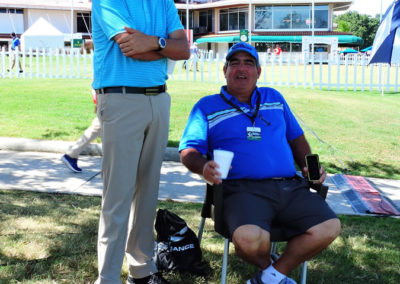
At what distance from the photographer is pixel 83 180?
19.2 ft

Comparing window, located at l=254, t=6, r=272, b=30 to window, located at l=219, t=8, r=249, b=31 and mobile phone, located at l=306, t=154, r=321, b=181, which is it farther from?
mobile phone, located at l=306, t=154, r=321, b=181

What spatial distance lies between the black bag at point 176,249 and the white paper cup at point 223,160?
0.88 meters

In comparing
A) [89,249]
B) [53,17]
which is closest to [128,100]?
[89,249]

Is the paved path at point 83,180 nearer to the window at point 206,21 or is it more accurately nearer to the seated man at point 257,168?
the seated man at point 257,168

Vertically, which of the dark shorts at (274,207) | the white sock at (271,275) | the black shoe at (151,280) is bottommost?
the black shoe at (151,280)

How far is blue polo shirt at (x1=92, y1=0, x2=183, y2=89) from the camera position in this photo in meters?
2.79

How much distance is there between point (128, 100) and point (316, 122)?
22.7 ft

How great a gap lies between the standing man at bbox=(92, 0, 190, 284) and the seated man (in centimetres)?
36

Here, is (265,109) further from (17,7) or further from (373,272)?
(17,7)

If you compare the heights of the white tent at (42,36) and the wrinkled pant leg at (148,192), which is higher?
the white tent at (42,36)

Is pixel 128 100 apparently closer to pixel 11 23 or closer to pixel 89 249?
pixel 89 249

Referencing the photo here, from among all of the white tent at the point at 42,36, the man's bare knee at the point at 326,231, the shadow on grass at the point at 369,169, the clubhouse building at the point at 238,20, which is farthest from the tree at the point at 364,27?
the man's bare knee at the point at 326,231

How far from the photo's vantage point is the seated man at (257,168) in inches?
114

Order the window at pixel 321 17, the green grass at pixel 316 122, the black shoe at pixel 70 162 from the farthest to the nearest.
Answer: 1. the window at pixel 321 17
2. the green grass at pixel 316 122
3. the black shoe at pixel 70 162
